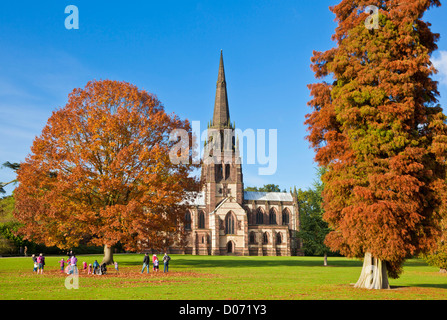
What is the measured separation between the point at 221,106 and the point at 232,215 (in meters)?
24.2

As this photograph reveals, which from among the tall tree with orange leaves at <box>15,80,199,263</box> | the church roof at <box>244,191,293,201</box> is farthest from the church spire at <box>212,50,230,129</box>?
the tall tree with orange leaves at <box>15,80,199,263</box>

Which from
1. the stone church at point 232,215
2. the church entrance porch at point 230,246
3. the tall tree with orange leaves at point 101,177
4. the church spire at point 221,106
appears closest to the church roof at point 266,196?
the stone church at point 232,215

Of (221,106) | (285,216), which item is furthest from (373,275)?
(221,106)

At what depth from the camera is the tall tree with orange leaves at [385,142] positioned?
56.8 feet

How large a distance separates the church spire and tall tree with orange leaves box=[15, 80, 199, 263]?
175 feet

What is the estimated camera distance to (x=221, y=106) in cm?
8750

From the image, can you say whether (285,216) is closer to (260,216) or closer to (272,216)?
(272,216)

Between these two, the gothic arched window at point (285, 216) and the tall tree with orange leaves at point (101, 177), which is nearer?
the tall tree with orange leaves at point (101, 177)

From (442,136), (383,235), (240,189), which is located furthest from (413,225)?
(240,189)

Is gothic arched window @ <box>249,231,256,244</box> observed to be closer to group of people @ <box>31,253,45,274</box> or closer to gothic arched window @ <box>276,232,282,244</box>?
gothic arched window @ <box>276,232,282,244</box>

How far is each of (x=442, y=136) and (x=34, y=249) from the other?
47997mm

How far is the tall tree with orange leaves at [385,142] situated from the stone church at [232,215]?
54.4 m

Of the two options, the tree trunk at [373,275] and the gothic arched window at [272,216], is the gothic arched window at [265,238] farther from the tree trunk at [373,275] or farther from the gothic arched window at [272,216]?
the tree trunk at [373,275]
